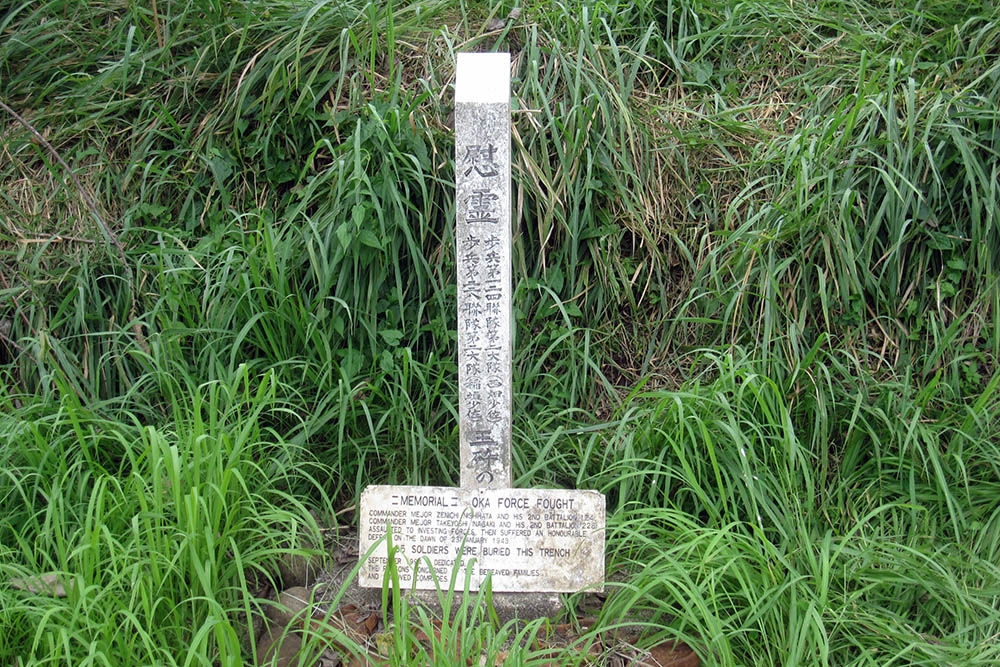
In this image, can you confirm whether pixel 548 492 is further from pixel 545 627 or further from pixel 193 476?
pixel 193 476

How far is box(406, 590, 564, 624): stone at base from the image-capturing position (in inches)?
107

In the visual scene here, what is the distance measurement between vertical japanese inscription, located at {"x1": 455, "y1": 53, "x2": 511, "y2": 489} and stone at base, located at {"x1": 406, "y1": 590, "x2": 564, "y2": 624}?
338 millimetres

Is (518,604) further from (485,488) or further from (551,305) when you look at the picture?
(551,305)

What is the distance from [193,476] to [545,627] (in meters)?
1.10

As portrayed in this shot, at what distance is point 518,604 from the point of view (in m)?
2.73

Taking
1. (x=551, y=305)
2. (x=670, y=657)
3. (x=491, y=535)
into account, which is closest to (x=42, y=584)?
(x=491, y=535)

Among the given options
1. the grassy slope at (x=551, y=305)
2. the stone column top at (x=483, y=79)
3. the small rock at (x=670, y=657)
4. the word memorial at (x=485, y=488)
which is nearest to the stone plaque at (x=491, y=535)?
the word memorial at (x=485, y=488)

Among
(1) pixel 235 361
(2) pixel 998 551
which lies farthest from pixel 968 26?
(1) pixel 235 361

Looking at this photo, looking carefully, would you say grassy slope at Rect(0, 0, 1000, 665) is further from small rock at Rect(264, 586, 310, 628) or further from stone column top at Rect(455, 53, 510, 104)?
stone column top at Rect(455, 53, 510, 104)

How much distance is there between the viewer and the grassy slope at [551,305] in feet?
8.53

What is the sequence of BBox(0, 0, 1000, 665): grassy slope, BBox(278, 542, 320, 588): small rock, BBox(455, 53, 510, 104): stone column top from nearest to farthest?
BBox(0, 0, 1000, 665): grassy slope
BBox(455, 53, 510, 104): stone column top
BBox(278, 542, 320, 588): small rock

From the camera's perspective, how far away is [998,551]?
2.82 meters

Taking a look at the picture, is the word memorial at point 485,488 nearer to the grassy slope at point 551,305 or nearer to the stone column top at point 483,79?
the stone column top at point 483,79

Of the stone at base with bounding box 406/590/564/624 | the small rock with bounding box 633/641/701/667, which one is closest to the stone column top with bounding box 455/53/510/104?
the stone at base with bounding box 406/590/564/624
